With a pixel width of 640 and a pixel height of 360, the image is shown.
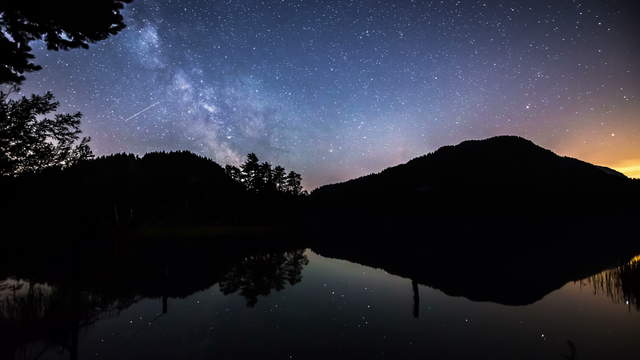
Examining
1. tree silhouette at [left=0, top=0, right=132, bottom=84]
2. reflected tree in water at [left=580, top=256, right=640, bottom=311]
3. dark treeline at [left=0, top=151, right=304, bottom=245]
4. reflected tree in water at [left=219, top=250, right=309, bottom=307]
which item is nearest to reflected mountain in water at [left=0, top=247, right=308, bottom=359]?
reflected tree in water at [left=219, top=250, right=309, bottom=307]

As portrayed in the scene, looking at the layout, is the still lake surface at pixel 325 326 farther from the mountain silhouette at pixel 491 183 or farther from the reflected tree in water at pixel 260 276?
the mountain silhouette at pixel 491 183

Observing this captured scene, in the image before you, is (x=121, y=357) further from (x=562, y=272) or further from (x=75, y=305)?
(x=562, y=272)

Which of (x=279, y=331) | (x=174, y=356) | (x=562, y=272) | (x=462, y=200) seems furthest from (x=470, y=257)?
(x=462, y=200)

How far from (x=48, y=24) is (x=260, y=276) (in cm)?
1369

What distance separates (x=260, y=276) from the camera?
15.7 meters

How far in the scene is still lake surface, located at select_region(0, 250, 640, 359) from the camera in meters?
6.82

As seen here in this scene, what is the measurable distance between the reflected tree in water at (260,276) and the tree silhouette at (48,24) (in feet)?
31.5

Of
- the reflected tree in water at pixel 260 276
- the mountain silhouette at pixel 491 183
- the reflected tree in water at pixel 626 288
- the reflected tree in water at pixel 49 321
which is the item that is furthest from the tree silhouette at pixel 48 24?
the mountain silhouette at pixel 491 183

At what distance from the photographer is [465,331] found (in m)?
8.33

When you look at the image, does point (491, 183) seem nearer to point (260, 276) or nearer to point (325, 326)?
point (260, 276)

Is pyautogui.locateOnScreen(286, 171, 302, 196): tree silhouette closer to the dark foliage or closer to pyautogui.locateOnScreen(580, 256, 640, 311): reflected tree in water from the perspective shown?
the dark foliage

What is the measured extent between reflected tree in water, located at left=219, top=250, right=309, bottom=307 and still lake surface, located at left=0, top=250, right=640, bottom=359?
0.60 feet

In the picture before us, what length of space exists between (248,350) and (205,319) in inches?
130

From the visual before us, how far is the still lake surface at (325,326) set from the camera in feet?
22.4
